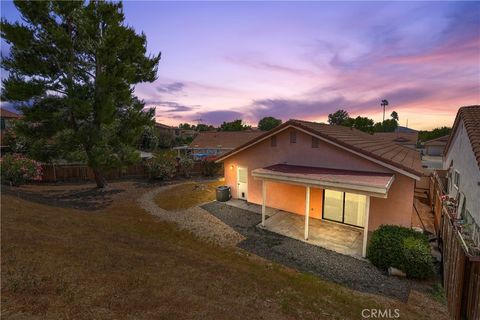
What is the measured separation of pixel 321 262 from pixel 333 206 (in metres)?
3.82

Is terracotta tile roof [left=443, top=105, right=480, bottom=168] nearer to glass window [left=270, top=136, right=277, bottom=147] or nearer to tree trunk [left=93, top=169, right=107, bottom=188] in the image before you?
glass window [left=270, top=136, right=277, bottom=147]

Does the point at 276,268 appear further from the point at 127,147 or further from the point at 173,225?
the point at 127,147

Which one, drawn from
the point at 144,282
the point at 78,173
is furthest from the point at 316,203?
the point at 78,173

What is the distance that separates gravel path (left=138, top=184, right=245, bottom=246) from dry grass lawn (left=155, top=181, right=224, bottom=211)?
0.62 m

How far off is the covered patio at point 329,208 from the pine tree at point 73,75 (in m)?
11.3

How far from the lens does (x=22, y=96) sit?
12992 mm

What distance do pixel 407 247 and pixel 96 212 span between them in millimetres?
13872

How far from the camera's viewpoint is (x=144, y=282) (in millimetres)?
4762

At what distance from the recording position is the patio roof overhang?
777cm

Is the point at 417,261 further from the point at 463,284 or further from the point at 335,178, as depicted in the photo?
the point at 335,178

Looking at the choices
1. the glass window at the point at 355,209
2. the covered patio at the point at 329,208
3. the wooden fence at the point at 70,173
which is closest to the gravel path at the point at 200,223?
the covered patio at the point at 329,208

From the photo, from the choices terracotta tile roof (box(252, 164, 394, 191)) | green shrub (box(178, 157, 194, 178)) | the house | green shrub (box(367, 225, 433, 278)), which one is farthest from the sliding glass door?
green shrub (box(178, 157, 194, 178))

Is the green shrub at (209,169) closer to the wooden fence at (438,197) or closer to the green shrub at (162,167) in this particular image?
the green shrub at (162,167)

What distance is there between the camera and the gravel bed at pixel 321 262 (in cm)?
631
